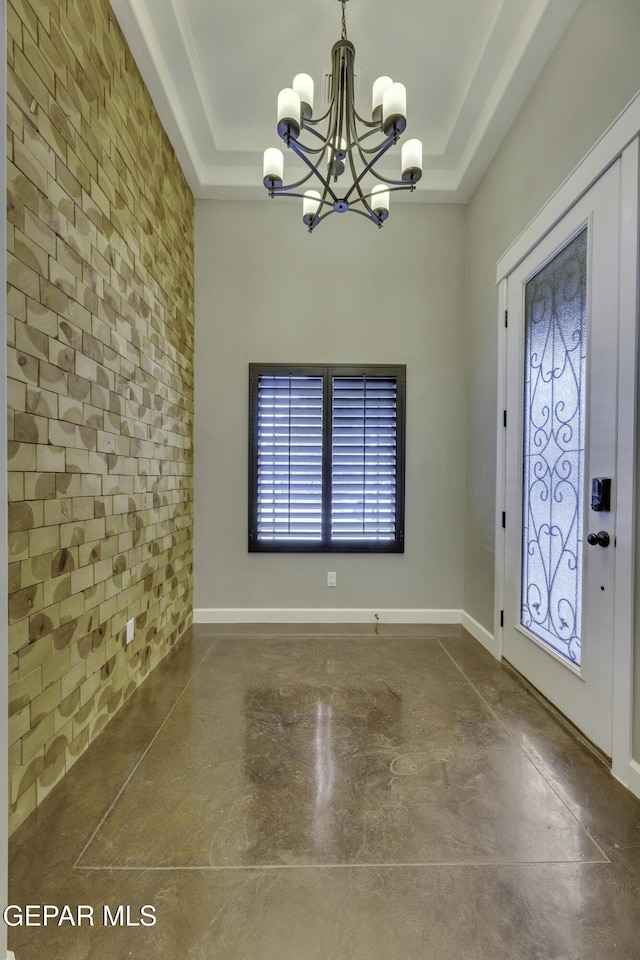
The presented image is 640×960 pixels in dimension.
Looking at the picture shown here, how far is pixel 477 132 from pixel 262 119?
59.9 inches

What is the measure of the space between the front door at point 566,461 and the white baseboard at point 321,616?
851mm

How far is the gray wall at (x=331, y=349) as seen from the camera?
3656 millimetres

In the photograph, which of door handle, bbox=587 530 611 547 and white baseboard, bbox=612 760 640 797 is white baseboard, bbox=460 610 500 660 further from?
door handle, bbox=587 530 611 547

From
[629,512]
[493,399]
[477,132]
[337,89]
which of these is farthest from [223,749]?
[477,132]

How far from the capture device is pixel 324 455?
3656mm

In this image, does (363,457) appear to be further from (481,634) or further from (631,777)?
(631,777)

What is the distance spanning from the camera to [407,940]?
1177 millimetres

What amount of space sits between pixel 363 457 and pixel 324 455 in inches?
12.7

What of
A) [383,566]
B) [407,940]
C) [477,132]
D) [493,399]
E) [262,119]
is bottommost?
[407,940]

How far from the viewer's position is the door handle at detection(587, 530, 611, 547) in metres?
1.86

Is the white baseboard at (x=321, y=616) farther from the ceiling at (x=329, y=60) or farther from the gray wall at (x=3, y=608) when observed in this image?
the ceiling at (x=329, y=60)

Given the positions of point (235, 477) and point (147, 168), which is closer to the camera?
point (147, 168)

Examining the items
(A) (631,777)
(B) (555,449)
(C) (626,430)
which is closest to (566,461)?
(B) (555,449)

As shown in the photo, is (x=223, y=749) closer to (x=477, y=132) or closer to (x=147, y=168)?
(x=147, y=168)
